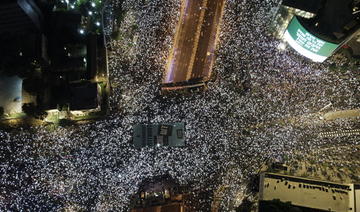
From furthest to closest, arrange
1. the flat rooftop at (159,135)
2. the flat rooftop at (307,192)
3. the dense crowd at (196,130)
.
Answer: the flat rooftop at (159,135), the dense crowd at (196,130), the flat rooftop at (307,192)

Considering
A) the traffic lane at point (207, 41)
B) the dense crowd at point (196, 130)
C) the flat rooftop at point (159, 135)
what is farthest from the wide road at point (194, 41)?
the flat rooftop at point (159, 135)

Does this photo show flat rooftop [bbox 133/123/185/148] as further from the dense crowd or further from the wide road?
the wide road

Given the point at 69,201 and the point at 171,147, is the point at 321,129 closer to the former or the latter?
the point at 171,147

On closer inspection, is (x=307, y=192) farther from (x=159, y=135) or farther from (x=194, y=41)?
(x=194, y=41)

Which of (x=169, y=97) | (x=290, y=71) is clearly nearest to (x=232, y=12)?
(x=290, y=71)

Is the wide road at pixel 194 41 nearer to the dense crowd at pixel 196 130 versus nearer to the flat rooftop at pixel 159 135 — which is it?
the dense crowd at pixel 196 130

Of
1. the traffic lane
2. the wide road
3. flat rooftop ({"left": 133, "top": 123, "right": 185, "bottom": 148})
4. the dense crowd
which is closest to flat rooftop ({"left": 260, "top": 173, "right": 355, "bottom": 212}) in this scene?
the dense crowd

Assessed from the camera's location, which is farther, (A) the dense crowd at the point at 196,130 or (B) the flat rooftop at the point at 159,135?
(B) the flat rooftop at the point at 159,135
